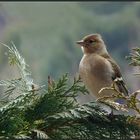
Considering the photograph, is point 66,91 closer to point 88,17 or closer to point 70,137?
point 70,137

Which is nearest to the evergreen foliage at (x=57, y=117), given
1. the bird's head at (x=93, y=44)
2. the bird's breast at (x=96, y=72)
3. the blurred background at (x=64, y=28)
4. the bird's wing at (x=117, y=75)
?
the bird's wing at (x=117, y=75)

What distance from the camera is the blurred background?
1339 inches

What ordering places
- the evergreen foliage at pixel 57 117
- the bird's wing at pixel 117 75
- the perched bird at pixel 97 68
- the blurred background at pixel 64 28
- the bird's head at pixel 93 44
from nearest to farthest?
the evergreen foliage at pixel 57 117 < the bird's wing at pixel 117 75 < the perched bird at pixel 97 68 < the bird's head at pixel 93 44 < the blurred background at pixel 64 28

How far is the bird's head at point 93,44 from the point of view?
2.70 meters

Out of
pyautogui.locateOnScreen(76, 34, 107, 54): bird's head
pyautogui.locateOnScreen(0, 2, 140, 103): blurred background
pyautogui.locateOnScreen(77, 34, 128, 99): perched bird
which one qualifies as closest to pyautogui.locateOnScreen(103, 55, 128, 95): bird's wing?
pyautogui.locateOnScreen(77, 34, 128, 99): perched bird

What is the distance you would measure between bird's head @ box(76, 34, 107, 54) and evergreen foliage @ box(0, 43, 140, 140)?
1455 mm

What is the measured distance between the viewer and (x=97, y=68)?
2383 mm

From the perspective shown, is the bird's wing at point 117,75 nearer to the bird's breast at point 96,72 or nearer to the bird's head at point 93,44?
the bird's breast at point 96,72

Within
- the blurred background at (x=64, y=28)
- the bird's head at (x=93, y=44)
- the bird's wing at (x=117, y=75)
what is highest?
the blurred background at (x=64, y=28)

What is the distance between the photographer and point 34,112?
3.86ft

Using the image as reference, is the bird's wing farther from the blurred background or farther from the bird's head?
the blurred background

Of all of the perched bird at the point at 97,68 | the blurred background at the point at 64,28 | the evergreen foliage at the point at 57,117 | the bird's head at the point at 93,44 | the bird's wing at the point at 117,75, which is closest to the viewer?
the evergreen foliage at the point at 57,117

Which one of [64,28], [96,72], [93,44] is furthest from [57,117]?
[64,28]

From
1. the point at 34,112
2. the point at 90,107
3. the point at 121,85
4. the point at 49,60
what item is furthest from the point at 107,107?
the point at 49,60
